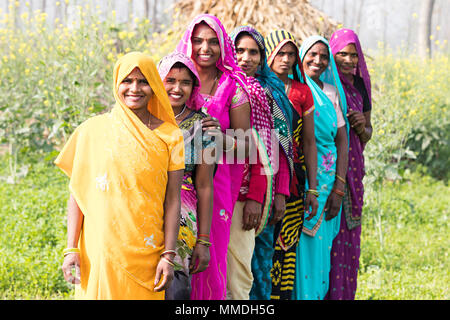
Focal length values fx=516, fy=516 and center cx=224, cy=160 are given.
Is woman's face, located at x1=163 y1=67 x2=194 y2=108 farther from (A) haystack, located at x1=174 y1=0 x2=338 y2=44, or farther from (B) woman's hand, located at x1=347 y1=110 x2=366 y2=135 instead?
(A) haystack, located at x1=174 y1=0 x2=338 y2=44

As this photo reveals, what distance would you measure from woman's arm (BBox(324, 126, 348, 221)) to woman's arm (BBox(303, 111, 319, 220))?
25 centimetres

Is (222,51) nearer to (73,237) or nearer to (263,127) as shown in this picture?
(263,127)

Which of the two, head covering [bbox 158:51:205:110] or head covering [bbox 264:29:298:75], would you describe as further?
head covering [bbox 264:29:298:75]

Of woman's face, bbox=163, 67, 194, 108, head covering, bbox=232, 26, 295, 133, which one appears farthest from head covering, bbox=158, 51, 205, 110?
head covering, bbox=232, 26, 295, 133

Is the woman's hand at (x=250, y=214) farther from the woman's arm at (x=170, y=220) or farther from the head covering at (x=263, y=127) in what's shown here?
the woman's arm at (x=170, y=220)

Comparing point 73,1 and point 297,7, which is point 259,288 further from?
point 297,7

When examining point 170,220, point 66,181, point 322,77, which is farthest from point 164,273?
point 66,181

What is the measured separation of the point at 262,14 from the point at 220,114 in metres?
4.70

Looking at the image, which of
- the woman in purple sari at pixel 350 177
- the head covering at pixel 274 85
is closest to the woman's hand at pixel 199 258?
the head covering at pixel 274 85

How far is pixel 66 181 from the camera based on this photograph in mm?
6777

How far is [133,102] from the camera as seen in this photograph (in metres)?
2.20

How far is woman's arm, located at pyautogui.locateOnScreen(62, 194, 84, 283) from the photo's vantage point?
2178mm

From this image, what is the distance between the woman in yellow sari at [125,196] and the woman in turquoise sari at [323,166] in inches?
58.5
